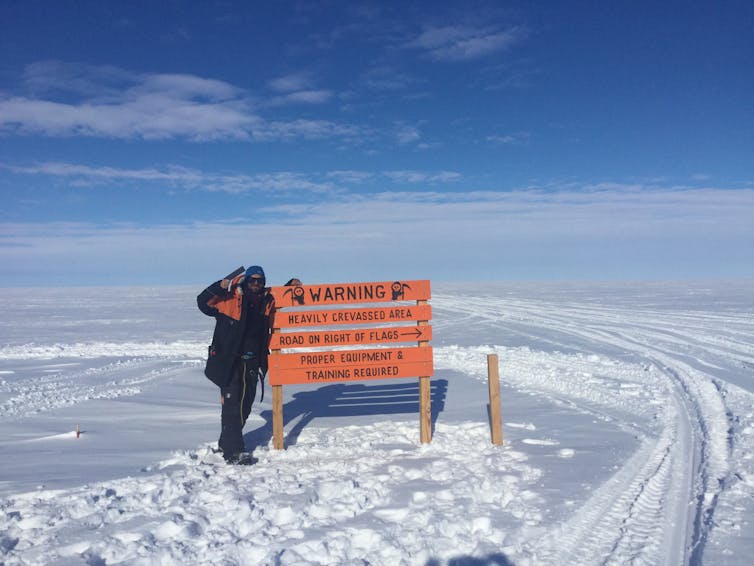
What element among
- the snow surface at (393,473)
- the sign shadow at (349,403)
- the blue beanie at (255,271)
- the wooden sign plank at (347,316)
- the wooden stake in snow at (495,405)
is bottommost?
the sign shadow at (349,403)

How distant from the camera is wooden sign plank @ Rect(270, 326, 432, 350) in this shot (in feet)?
20.7

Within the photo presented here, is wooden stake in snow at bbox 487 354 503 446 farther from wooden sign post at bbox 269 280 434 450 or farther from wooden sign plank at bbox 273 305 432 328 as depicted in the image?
wooden sign plank at bbox 273 305 432 328

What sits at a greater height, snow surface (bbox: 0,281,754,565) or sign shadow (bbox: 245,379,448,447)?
snow surface (bbox: 0,281,754,565)

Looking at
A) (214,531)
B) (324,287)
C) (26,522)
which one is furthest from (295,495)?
(324,287)

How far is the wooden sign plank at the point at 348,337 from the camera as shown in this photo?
6305mm

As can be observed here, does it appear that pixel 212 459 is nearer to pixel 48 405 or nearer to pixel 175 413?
pixel 175 413

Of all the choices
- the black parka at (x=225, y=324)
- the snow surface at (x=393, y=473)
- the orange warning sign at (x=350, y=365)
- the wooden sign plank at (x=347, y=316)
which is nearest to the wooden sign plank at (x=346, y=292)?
the wooden sign plank at (x=347, y=316)

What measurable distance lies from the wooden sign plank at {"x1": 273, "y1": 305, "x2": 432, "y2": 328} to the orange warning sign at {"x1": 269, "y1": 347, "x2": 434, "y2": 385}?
361 mm

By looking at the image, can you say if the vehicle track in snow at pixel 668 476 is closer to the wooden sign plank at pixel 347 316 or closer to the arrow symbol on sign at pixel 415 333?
the arrow symbol on sign at pixel 415 333

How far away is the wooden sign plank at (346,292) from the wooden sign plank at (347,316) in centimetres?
13

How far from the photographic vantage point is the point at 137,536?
384 cm

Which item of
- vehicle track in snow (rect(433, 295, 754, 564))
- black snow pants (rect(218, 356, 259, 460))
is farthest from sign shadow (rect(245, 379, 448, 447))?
vehicle track in snow (rect(433, 295, 754, 564))

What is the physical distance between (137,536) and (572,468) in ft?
12.4

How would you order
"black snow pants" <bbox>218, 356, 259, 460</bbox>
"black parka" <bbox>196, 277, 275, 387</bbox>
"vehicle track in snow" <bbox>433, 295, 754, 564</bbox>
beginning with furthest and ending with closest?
"black parka" <bbox>196, 277, 275, 387</bbox>
"black snow pants" <bbox>218, 356, 259, 460</bbox>
"vehicle track in snow" <bbox>433, 295, 754, 564</bbox>
